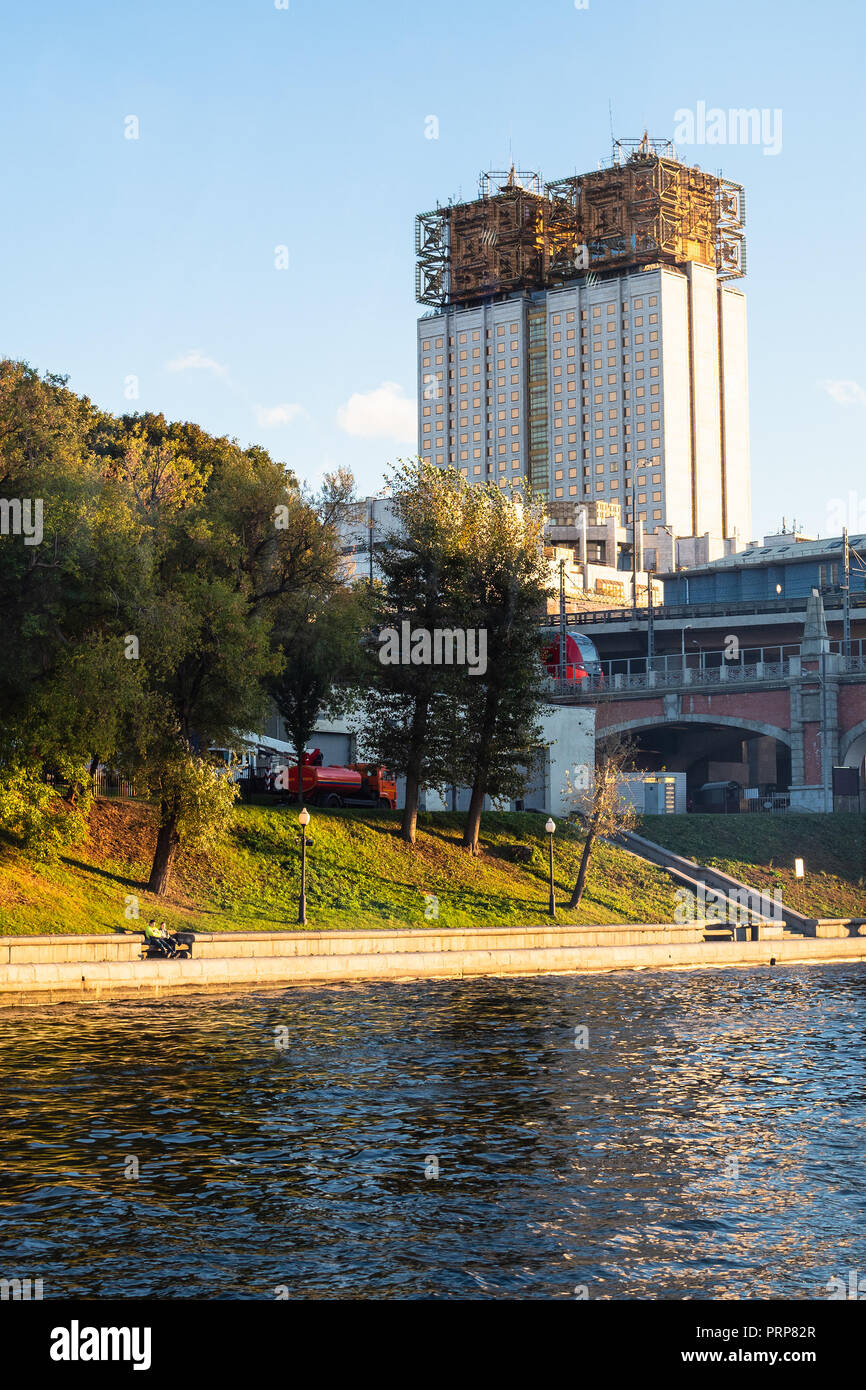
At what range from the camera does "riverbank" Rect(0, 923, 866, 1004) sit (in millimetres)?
34750

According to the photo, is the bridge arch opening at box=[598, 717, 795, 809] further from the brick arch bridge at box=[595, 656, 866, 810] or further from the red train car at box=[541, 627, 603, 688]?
the brick arch bridge at box=[595, 656, 866, 810]

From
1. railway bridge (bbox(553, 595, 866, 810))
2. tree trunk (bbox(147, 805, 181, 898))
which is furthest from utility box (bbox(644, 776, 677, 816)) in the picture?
tree trunk (bbox(147, 805, 181, 898))

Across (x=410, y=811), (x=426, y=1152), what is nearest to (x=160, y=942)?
(x=426, y=1152)

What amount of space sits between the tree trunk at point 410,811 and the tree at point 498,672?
173 centimetres

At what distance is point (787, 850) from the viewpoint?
6806 centimetres

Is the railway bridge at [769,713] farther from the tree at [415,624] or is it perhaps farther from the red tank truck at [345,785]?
the tree at [415,624]

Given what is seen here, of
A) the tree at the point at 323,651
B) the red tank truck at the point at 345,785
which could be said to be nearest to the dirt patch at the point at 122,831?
the tree at the point at 323,651

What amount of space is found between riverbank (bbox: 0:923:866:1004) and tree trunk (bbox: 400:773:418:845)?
10771 millimetres

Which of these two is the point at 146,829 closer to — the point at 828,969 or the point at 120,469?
the point at 120,469

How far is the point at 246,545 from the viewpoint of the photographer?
5028cm

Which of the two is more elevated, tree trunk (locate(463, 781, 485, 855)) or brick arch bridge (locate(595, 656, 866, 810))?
brick arch bridge (locate(595, 656, 866, 810))

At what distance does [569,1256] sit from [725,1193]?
3600mm

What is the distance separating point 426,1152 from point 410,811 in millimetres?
37060

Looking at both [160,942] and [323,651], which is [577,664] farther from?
[160,942]
